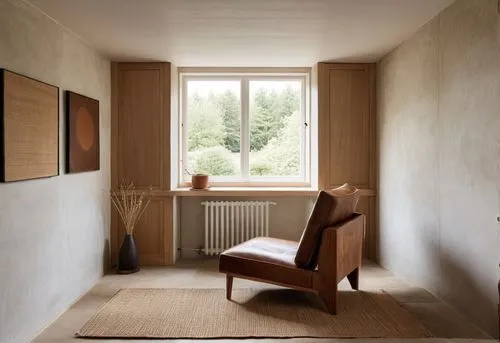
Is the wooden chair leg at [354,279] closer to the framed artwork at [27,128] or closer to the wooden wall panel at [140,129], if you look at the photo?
the wooden wall panel at [140,129]

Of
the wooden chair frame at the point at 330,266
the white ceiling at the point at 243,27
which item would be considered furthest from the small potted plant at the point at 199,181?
the wooden chair frame at the point at 330,266

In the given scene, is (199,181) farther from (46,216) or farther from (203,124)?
(46,216)

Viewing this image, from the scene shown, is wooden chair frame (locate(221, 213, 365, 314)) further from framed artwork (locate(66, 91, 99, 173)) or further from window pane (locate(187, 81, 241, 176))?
window pane (locate(187, 81, 241, 176))

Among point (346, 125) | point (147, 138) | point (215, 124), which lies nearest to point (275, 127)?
point (215, 124)

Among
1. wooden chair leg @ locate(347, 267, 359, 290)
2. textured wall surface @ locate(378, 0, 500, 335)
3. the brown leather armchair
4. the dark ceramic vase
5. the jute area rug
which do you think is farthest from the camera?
the dark ceramic vase

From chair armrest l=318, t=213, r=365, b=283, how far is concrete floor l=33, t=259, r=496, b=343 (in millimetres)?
488

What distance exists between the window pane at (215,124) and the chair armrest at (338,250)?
198cm

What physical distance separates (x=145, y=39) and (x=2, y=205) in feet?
6.07

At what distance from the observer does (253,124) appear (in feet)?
15.7

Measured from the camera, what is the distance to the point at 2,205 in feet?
7.36

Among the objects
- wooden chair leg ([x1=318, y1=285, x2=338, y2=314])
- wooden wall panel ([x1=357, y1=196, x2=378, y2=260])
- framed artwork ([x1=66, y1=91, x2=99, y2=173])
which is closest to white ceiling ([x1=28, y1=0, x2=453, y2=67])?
framed artwork ([x1=66, y1=91, x2=99, y2=173])

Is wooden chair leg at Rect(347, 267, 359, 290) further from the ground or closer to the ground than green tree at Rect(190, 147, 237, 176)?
closer to the ground

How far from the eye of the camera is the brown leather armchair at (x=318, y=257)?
2818mm

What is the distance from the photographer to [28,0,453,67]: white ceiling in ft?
8.89
